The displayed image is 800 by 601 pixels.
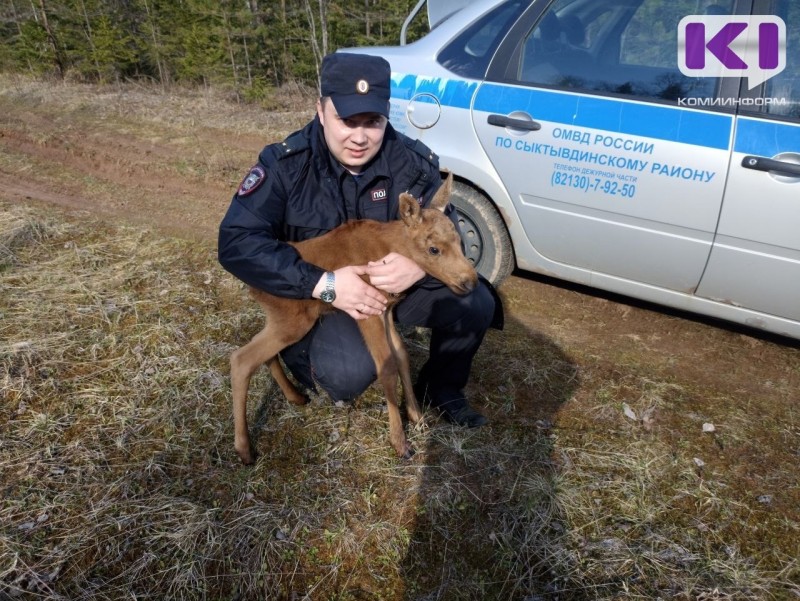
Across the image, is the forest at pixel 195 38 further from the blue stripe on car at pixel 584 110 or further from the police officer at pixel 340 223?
the police officer at pixel 340 223

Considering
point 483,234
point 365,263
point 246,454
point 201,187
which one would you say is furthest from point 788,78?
point 201,187

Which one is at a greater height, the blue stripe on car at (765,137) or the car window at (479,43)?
the car window at (479,43)

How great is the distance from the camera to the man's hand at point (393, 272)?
291 centimetres

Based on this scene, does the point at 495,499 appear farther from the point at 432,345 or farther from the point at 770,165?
the point at 770,165

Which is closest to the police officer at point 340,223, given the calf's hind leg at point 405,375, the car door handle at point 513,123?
the calf's hind leg at point 405,375

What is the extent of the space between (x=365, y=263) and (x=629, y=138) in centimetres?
220

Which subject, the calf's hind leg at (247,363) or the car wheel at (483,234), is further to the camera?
the car wheel at (483,234)

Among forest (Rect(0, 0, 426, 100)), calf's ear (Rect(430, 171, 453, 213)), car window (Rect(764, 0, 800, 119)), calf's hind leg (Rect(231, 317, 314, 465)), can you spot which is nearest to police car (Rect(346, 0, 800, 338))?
car window (Rect(764, 0, 800, 119))

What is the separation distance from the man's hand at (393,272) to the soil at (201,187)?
1.91m

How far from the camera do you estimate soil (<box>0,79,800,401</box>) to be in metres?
4.20

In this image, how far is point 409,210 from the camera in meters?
2.86

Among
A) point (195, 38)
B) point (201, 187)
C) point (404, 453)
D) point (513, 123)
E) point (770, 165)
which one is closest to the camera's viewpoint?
point (404, 453)

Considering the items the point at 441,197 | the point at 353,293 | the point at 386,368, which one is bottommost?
the point at 386,368

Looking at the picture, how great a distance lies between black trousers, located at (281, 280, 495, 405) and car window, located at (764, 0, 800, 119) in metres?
2.25
